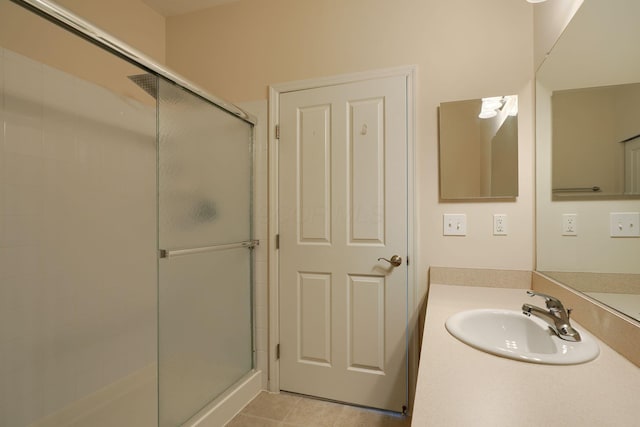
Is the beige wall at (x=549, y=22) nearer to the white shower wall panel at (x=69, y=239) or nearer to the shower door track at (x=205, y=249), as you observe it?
the shower door track at (x=205, y=249)

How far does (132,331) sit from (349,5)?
237cm

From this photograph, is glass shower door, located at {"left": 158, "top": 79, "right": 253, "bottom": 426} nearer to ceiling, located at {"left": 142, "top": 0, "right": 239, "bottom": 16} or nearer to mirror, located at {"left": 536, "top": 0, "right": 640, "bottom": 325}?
ceiling, located at {"left": 142, "top": 0, "right": 239, "bottom": 16}

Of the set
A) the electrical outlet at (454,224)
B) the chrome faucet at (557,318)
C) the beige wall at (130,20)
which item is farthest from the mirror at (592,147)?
the beige wall at (130,20)

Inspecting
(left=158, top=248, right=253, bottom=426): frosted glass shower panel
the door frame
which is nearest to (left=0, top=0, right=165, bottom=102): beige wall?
the door frame

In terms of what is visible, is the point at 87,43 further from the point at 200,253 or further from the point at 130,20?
the point at 200,253

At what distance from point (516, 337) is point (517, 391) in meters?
0.58

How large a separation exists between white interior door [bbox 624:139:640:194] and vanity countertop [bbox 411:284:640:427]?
47 cm

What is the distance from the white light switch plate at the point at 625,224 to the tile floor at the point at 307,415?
143cm

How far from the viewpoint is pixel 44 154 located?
1451 millimetres

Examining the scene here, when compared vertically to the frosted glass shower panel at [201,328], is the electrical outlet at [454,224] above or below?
above

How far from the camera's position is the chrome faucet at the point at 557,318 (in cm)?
97

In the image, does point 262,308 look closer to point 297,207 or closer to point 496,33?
point 297,207

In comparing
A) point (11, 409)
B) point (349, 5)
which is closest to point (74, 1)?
point (349, 5)

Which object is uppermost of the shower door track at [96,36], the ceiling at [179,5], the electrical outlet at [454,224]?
the ceiling at [179,5]
